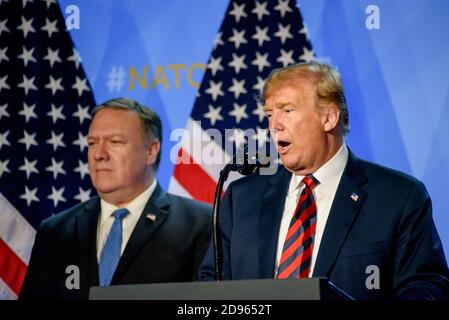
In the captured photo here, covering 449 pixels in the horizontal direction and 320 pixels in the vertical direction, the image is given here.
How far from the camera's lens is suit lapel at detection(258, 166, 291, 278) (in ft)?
11.6

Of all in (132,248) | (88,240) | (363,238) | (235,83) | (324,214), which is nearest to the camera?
(363,238)

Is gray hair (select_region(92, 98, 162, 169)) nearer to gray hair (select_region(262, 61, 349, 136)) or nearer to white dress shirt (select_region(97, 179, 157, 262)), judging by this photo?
white dress shirt (select_region(97, 179, 157, 262))

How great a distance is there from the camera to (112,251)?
14.2ft

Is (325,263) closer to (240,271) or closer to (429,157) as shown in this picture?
(240,271)

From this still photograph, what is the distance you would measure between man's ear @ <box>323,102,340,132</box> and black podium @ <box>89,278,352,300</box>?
4.64ft

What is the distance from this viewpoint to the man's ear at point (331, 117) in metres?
3.81

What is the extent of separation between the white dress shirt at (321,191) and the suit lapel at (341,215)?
0.16ft

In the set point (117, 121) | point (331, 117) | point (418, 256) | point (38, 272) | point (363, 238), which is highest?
point (117, 121)

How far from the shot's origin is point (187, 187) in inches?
176

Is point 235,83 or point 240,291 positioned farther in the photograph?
point 235,83

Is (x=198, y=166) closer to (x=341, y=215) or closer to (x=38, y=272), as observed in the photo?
(x=38, y=272)

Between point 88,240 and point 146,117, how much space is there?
747 mm

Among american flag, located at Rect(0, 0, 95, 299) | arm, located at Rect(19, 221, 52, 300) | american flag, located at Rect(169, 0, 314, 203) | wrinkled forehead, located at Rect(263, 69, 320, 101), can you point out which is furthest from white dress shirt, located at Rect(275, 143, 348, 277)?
arm, located at Rect(19, 221, 52, 300)

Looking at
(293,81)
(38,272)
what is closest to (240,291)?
(293,81)
